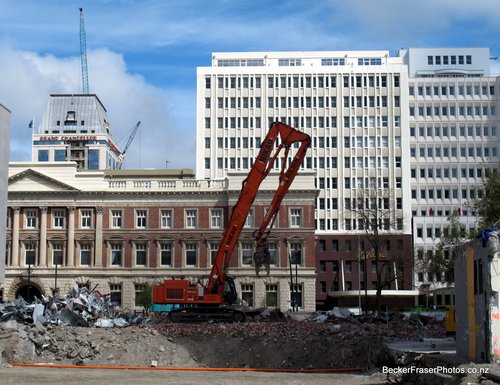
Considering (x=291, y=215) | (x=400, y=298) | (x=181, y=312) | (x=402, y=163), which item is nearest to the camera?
(x=181, y=312)

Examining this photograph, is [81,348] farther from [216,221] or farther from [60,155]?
[60,155]

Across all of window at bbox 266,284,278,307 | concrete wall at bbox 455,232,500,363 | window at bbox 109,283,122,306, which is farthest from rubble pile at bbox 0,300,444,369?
window at bbox 109,283,122,306

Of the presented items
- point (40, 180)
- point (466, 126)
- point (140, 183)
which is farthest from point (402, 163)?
point (40, 180)

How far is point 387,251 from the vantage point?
10031 cm

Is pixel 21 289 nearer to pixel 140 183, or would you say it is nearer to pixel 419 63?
pixel 140 183

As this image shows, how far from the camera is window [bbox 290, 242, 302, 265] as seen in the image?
82125mm

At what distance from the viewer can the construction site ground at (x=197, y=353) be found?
2677 cm

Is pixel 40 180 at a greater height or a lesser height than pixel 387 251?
greater

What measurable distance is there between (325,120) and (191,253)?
35943 millimetres

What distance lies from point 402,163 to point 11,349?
84.7 metres

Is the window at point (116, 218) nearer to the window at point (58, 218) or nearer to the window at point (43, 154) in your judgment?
the window at point (58, 218)

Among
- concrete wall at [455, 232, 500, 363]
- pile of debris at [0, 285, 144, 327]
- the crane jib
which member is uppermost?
the crane jib

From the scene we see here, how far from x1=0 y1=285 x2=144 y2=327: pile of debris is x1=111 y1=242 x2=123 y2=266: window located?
3435 cm

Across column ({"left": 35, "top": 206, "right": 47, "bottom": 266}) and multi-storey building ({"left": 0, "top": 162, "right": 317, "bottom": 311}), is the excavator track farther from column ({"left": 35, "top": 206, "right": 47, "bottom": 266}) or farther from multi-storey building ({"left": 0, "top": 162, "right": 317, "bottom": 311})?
column ({"left": 35, "top": 206, "right": 47, "bottom": 266})
